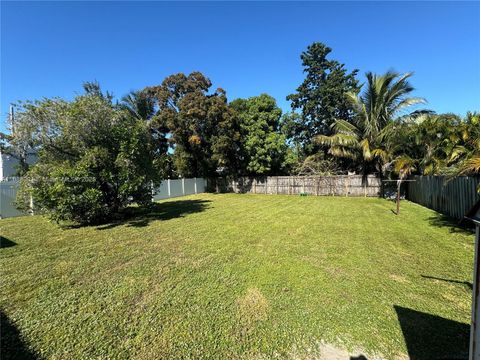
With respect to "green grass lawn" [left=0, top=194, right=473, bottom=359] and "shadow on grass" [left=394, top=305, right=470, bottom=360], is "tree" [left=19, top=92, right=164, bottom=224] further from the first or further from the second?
"shadow on grass" [left=394, top=305, right=470, bottom=360]

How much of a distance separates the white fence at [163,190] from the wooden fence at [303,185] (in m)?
1.81

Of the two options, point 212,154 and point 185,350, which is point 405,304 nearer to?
point 185,350

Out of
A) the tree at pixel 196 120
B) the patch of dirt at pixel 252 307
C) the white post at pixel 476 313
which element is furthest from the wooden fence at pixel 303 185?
the white post at pixel 476 313

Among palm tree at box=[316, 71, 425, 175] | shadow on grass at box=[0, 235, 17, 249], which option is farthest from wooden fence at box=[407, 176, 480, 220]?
shadow on grass at box=[0, 235, 17, 249]

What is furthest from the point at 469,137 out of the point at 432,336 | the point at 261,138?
the point at 261,138

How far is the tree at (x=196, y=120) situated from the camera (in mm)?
18922

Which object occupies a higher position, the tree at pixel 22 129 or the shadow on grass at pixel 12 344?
the tree at pixel 22 129

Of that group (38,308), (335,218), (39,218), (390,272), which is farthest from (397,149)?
(39,218)

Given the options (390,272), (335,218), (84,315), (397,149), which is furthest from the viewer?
(397,149)

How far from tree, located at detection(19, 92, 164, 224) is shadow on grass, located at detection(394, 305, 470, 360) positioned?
328 inches

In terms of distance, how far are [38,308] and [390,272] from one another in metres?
5.35

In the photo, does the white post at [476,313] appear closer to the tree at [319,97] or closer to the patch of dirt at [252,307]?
the patch of dirt at [252,307]

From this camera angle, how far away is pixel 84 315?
3.00 meters

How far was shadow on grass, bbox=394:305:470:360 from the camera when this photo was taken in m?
2.33
